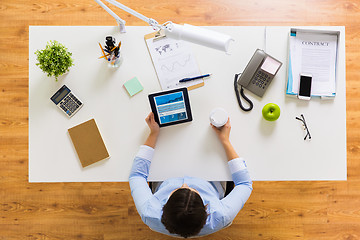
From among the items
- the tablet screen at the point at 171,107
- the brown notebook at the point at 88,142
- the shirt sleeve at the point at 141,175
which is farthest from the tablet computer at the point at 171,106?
the brown notebook at the point at 88,142

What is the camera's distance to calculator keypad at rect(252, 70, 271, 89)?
1.18m

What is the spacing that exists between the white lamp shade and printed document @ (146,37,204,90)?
30cm

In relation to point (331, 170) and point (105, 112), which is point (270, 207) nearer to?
point (331, 170)

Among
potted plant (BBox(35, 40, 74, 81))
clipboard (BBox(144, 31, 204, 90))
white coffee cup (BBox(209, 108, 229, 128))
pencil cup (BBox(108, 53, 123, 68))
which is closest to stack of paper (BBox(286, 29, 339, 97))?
white coffee cup (BBox(209, 108, 229, 128))

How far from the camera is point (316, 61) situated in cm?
118

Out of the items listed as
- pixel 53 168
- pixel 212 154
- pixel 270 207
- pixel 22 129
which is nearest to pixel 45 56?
pixel 53 168

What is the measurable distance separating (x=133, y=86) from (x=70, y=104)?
0.87 ft

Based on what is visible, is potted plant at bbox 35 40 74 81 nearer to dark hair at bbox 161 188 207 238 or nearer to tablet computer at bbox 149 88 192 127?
tablet computer at bbox 149 88 192 127

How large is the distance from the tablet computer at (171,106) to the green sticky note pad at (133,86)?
8 cm

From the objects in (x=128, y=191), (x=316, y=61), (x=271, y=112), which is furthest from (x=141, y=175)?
(x=316, y=61)

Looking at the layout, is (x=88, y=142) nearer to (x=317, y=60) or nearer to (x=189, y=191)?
(x=189, y=191)

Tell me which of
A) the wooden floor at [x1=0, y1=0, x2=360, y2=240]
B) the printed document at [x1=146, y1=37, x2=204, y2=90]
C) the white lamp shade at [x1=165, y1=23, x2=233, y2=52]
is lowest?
the wooden floor at [x1=0, y1=0, x2=360, y2=240]

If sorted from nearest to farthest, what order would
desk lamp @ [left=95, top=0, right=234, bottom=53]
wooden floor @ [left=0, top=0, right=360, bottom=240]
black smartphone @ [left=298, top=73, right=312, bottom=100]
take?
1. desk lamp @ [left=95, top=0, right=234, bottom=53]
2. black smartphone @ [left=298, top=73, right=312, bottom=100]
3. wooden floor @ [left=0, top=0, right=360, bottom=240]

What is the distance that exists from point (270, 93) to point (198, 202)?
550mm
